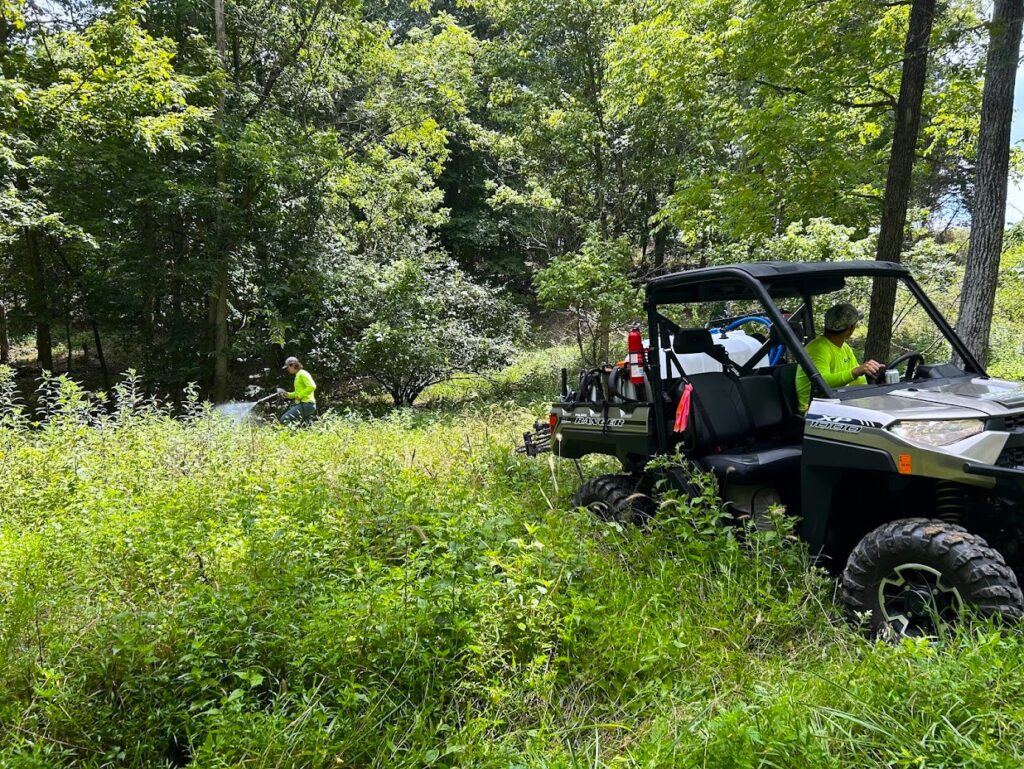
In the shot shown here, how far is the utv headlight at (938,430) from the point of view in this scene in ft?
9.28

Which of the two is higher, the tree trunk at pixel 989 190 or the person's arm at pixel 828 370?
the tree trunk at pixel 989 190

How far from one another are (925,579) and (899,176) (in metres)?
5.47

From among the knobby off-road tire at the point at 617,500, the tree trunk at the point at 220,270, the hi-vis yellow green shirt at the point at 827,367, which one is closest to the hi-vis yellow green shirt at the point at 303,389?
the tree trunk at the point at 220,270

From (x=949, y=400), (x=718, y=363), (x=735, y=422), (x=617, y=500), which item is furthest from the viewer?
(x=718, y=363)

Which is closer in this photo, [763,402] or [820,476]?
[820,476]

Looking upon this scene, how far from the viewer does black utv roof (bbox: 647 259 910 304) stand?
3832 millimetres

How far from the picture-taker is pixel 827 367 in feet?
13.5

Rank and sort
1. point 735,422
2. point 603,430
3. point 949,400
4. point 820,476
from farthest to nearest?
point 603,430 < point 735,422 < point 820,476 < point 949,400

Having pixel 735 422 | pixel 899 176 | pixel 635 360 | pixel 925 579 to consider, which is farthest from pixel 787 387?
pixel 899 176

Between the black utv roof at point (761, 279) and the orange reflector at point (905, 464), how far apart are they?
1.33 metres

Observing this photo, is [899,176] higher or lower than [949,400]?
higher

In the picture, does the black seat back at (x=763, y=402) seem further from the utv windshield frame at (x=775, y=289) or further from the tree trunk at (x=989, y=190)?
the tree trunk at (x=989, y=190)

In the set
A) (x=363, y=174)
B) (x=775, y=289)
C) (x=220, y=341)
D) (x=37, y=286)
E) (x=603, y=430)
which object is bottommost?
(x=603, y=430)

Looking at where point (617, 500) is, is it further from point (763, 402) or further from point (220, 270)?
point (220, 270)
